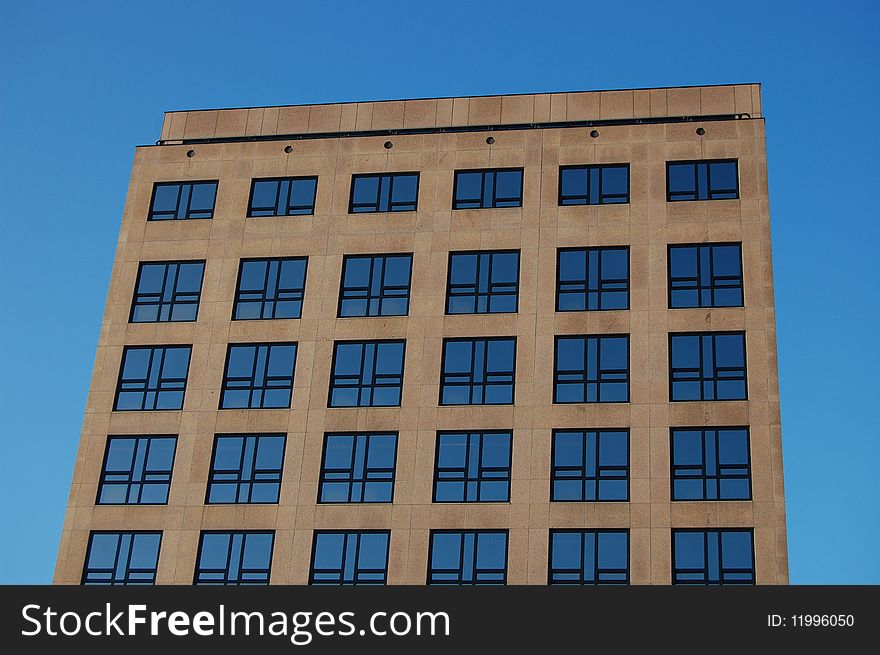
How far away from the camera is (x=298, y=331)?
4597 centimetres

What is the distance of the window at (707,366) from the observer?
141ft

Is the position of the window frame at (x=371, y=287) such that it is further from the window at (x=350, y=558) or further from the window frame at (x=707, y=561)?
the window frame at (x=707, y=561)

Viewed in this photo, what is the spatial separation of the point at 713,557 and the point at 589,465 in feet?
16.5

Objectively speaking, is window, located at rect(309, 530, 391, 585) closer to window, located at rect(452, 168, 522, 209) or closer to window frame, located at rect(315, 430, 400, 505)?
window frame, located at rect(315, 430, 400, 505)

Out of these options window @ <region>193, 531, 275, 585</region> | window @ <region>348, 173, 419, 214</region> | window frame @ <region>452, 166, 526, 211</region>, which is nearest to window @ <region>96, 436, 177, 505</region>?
window @ <region>193, 531, 275, 585</region>

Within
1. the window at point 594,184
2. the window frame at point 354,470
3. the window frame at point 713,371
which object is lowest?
the window frame at point 354,470

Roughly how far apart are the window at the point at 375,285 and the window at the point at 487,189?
3.25 m

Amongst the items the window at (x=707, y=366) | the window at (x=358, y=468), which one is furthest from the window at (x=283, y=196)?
the window at (x=707, y=366)

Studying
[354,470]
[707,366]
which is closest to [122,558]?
[354,470]

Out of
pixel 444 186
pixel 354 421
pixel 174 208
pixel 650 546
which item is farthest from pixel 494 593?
pixel 174 208

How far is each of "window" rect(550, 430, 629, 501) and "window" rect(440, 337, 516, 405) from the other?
261cm

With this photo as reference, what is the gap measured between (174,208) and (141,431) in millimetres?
9608

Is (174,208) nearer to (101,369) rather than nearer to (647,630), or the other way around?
(101,369)

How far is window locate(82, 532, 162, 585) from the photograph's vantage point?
141 feet
